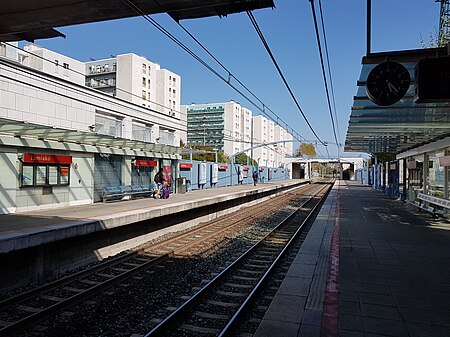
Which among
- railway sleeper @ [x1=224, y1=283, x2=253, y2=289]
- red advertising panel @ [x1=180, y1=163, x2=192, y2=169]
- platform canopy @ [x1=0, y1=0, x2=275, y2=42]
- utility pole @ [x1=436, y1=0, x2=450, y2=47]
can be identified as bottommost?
railway sleeper @ [x1=224, y1=283, x2=253, y2=289]

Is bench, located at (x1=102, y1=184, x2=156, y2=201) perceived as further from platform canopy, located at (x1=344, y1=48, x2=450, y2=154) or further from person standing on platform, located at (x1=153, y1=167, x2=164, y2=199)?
platform canopy, located at (x1=344, y1=48, x2=450, y2=154)

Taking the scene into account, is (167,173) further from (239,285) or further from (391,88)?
(391,88)

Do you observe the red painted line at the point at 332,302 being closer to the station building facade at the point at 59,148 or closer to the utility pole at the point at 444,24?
the station building facade at the point at 59,148

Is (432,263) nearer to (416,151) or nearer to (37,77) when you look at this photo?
(416,151)

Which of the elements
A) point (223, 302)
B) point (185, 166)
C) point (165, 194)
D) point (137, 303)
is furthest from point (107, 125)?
point (223, 302)

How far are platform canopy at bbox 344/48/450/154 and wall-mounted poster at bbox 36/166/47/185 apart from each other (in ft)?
36.9

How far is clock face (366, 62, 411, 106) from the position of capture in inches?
246

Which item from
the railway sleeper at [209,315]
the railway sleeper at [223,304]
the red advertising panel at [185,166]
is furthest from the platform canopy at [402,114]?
the red advertising panel at [185,166]

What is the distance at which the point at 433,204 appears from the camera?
1451cm

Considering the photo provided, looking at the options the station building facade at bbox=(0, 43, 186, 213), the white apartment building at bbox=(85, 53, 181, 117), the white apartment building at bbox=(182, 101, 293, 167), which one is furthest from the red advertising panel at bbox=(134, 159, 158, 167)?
the white apartment building at bbox=(182, 101, 293, 167)

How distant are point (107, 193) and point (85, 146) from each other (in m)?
2.47

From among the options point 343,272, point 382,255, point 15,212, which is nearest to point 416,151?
point 382,255

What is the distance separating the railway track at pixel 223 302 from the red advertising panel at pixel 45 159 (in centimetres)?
844

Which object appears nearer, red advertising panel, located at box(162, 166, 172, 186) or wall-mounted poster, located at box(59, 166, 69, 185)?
wall-mounted poster, located at box(59, 166, 69, 185)
